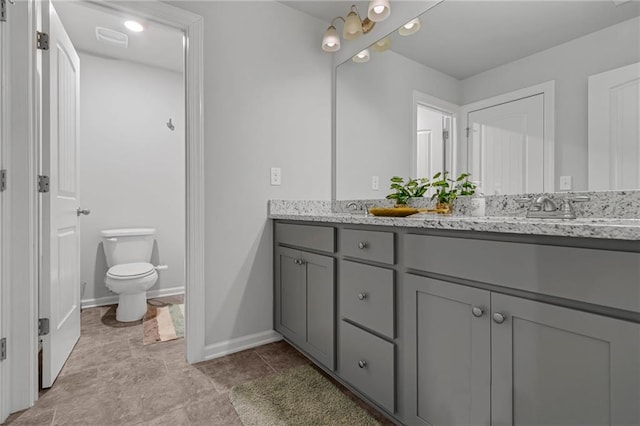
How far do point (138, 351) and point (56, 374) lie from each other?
15.9 inches

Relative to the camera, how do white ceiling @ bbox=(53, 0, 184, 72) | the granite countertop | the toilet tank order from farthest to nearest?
the toilet tank < white ceiling @ bbox=(53, 0, 184, 72) < the granite countertop

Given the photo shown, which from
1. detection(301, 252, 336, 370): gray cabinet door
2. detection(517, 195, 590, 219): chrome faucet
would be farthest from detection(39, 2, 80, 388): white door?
detection(517, 195, 590, 219): chrome faucet

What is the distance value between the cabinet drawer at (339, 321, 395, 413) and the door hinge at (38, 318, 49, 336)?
4.72 ft

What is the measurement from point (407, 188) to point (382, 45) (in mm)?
955

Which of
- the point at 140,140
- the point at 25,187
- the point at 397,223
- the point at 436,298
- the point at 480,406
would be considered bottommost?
the point at 480,406

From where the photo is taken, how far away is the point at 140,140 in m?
3.09

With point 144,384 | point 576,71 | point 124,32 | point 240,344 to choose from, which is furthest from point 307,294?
point 124,32

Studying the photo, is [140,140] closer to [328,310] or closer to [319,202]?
[319,202]

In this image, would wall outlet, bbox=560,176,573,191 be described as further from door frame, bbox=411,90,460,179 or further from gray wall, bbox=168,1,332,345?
gray wall, bbox=168,1,332,345

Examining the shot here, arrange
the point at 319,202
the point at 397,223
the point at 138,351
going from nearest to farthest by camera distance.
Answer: the point at 397,223
the point at 138,351
the point at 319,202

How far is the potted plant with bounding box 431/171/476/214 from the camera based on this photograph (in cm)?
158

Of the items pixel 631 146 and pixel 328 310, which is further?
pixel 328 310

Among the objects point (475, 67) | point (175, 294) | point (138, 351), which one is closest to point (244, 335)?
point (138, 351)

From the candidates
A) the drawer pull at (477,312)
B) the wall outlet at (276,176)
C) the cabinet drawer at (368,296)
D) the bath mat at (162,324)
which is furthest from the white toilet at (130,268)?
the drawer pull at (477,312)
